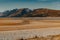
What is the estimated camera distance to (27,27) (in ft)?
12.7

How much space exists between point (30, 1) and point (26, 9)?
19 centimetres

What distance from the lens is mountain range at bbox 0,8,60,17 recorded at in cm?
389

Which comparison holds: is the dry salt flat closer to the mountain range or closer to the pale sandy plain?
the pale sandy plain

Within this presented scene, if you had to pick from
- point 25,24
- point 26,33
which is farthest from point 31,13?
point 26,33

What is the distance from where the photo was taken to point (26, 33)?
12.6ft

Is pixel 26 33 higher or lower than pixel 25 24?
lower

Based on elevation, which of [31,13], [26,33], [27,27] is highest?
[31,13]

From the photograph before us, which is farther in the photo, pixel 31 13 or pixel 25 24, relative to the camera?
pixel 31 13

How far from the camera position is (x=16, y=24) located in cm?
385

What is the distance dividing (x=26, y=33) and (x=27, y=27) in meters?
0.13

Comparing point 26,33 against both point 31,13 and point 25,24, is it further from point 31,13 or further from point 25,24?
point 31,13

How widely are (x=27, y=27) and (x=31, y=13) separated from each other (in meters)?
0.34

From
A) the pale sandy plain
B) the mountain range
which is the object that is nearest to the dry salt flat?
the pale sandy plain

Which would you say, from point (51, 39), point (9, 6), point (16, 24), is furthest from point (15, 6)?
point (51, 39)
